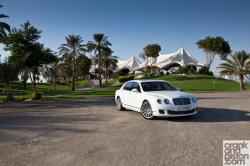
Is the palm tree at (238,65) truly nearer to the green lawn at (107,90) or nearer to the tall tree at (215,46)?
the green lawn at (107,90)

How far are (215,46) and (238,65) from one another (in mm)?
38843

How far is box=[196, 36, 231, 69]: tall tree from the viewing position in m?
77.5

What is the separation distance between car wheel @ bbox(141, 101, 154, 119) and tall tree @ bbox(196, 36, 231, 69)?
7071 cm

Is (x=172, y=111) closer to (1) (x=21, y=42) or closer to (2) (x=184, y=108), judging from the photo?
(2) (x=184, y=108)

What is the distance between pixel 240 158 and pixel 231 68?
37260 mm

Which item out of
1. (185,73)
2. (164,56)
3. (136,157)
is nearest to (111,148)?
(136,157)

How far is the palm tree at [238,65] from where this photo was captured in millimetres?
39344

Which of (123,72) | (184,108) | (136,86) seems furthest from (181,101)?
(123,72)

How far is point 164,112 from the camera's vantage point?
10422 millimetres

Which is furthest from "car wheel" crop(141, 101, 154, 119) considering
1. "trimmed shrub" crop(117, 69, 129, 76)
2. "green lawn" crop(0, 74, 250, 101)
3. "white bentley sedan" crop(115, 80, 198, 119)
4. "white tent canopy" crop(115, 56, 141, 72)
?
"white tent canopy" crop(115, 56, 141, 72)

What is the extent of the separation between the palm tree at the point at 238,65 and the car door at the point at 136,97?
30869 millimetres

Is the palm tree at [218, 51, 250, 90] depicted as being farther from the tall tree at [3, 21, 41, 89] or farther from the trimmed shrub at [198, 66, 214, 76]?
the trimmed shrub at [198, 66, 214, 76]

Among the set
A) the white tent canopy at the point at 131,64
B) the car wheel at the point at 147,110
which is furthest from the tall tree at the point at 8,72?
the white tent canopy at the point at 131,64

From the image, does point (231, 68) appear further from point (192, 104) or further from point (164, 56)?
point (164, 56)
